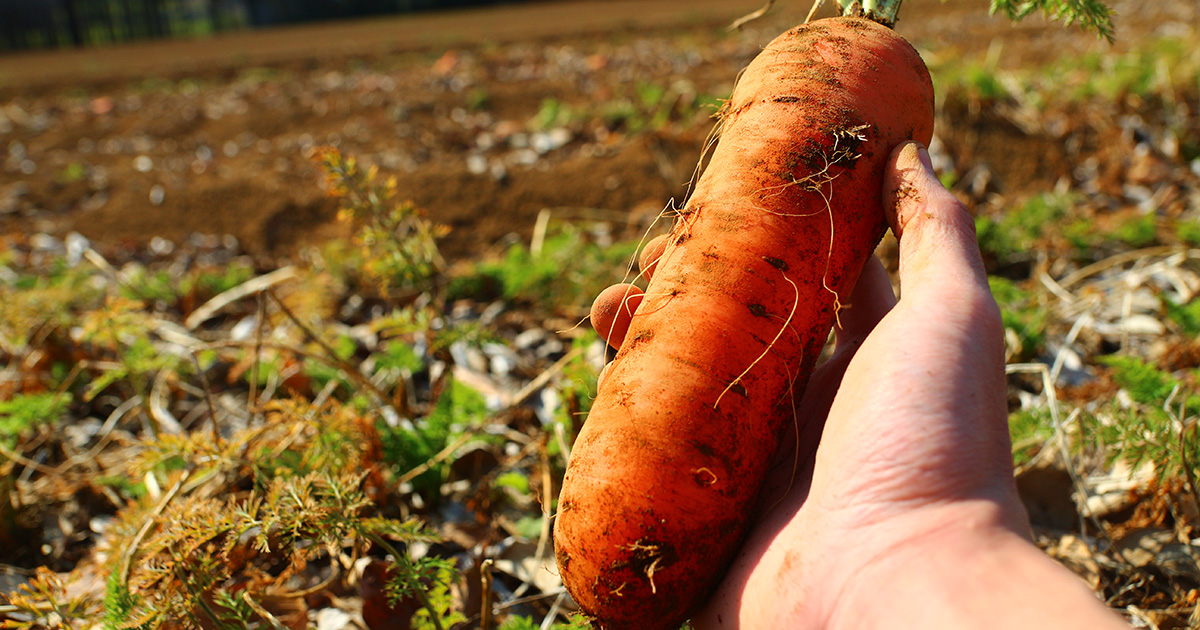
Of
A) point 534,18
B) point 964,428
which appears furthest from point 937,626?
point 534,18

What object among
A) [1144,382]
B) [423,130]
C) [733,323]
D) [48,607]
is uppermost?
[733,323]

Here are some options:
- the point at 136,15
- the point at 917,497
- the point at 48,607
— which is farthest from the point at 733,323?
the point at 136,15

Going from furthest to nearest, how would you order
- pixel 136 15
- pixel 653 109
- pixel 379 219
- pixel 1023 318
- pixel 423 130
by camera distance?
pixel 136 15
pixel 423 130
pixel 653 109
pixel 1023 318
pixel 379 219

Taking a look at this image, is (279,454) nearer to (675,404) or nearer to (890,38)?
(675,404)

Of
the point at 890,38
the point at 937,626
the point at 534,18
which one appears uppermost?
the point at 890,38

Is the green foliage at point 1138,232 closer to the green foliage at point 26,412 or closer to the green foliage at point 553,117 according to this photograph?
the green foliage at point 26,412

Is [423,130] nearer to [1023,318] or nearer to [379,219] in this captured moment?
[379,219]

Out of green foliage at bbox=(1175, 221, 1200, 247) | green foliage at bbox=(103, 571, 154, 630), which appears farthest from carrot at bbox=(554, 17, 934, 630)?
green foliage at bbox=(1175, 221, 1200, 247)
